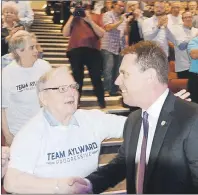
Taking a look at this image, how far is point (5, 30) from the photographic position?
11.2 ft

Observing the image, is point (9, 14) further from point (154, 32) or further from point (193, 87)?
point (193, 87)

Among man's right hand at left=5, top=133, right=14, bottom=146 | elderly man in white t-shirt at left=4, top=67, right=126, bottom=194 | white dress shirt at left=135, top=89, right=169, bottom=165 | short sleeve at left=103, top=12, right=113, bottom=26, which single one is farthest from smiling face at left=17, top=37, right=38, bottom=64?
short sleeve at left=103, top=12, right=113, bottom=26

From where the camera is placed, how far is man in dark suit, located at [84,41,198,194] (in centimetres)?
137

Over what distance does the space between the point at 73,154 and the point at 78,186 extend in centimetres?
14

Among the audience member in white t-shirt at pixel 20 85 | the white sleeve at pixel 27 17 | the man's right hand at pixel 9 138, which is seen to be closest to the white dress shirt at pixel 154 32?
the white sleeve at pixel 27 17

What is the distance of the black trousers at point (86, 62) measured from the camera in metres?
3.77

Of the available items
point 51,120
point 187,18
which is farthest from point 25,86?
point 187,18

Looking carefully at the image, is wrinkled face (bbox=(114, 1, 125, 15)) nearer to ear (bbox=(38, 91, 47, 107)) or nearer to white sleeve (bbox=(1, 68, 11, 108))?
white sleeve (bbox=(1, 68, 11, 108))

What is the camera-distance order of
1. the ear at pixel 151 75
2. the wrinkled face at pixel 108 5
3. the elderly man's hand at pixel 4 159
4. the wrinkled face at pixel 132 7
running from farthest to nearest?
the wrinkled face at pixel 132 7 → the wrinkled face at pixel 108 5 → the elderly man's hand at pixel 4 159 → the ear at pixel 151 75

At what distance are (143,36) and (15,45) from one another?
75.1 inches

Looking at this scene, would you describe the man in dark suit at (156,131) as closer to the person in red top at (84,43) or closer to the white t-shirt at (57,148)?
the white t-shirt at (57,148)

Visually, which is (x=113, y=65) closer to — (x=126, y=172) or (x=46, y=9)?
(x=126, y=172)

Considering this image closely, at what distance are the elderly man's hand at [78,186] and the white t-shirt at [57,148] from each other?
0.20 feet

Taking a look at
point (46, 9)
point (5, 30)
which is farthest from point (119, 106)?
point (46, 9)
